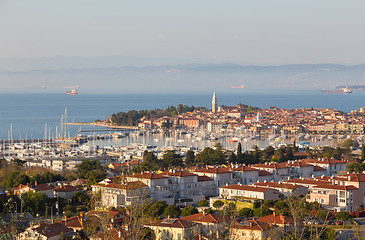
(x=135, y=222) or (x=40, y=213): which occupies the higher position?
(x=135, y=222)

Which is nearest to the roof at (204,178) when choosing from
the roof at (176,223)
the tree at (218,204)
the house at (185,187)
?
the house at (185,187)

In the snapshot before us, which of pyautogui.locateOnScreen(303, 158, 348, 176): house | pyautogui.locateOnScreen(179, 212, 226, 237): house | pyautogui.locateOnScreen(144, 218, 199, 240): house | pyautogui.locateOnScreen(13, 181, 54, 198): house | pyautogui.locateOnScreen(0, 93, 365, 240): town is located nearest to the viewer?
pyautogui.locateOnScreen(0, 93, 365, 240): town

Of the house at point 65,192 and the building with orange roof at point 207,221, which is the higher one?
the building with orange roof at point 207,221

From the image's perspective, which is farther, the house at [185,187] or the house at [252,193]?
the house at [185,187]

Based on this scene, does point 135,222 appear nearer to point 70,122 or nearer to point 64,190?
point 64,190

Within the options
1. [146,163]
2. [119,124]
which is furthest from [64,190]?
[119,124]

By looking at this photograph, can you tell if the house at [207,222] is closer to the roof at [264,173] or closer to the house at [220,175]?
the house at [220,175]

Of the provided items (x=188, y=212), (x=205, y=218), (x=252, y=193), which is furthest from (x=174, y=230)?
(x=252, y=193)

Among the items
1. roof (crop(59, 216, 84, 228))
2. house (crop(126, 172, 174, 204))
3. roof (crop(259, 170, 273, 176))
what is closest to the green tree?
house (crop(126, 172, 174, 204))

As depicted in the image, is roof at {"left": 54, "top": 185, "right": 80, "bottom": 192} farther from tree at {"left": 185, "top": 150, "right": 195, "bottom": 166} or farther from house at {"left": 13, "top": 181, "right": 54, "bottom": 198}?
tree at {"left": 185, "top": 150, "right": 195, "bottom": 166}

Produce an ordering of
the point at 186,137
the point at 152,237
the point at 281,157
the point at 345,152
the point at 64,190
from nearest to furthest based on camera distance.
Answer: the point at 152,237 → the point at 64,190 → the point at 281,157 → the point at 345,152 → the point at 186,137

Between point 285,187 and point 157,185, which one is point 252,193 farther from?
point 157,185
